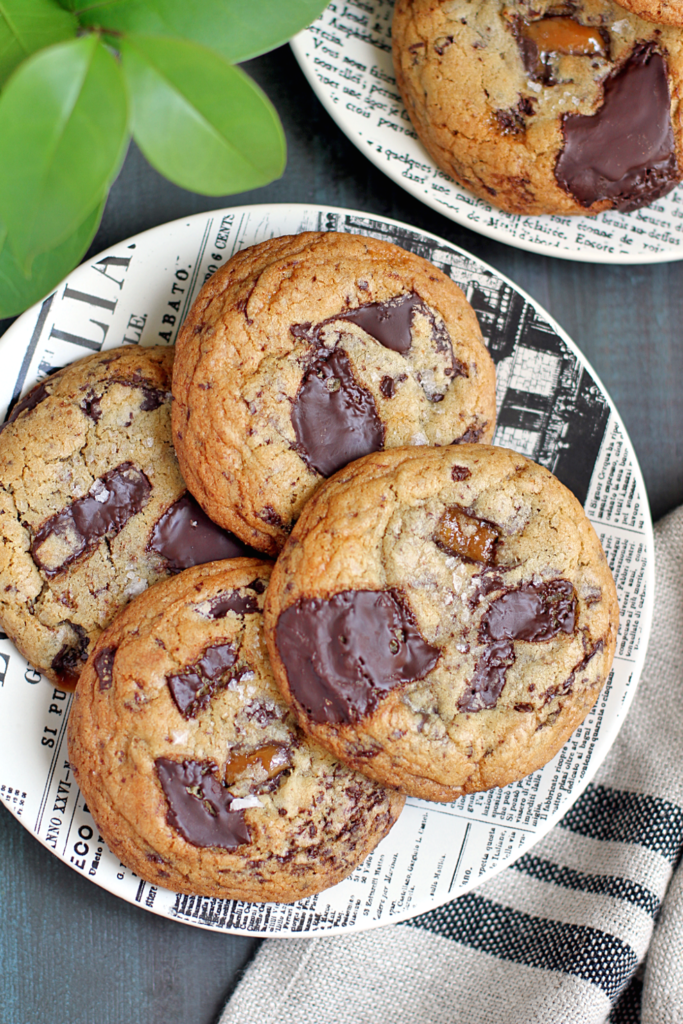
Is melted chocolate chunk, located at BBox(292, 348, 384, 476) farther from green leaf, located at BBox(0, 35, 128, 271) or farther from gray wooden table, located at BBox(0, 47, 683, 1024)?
gray wooden table, located at BBox(0, 47, 683, 1024)

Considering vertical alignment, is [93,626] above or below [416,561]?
below

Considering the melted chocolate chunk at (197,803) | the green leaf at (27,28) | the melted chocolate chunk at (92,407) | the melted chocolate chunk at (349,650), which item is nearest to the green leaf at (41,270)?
the green leaf at (27,28)

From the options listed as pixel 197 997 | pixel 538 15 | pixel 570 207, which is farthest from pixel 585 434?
pixel 197 997

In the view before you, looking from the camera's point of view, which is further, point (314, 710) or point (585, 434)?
point (585, 434)

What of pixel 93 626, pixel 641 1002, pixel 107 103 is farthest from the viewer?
pixel 641 1002

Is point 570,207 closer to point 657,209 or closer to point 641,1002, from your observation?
point 657,209

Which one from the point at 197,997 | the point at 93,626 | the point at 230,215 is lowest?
the point at 197,997

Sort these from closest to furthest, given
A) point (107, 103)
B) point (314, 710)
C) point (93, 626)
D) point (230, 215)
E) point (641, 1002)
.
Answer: point (107, 103)
point (314, 710)
point (93, 626)
point (230, 215)
point (641, 1002)

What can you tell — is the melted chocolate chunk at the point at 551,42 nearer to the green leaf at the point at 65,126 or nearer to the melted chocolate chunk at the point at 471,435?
the melted chocolate chunk at the point at 471,435
